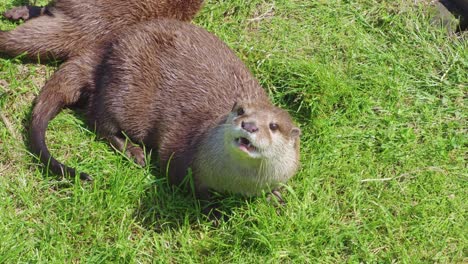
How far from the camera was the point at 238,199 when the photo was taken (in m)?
2.94

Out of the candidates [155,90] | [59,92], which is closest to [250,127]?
[155,90]

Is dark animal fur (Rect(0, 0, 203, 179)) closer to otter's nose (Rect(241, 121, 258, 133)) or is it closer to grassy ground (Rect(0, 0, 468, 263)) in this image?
grassy ground (Rect(0, 0, 468, 263))

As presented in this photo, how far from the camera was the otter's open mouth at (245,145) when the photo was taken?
2580 mm

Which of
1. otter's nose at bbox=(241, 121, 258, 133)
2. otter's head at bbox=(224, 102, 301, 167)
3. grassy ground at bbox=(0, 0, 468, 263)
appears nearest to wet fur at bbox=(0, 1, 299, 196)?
grassy ground at bbox=(0, 0, 468, 263)

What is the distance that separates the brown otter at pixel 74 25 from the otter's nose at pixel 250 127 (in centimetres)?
114

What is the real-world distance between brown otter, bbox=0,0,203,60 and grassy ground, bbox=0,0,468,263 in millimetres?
105

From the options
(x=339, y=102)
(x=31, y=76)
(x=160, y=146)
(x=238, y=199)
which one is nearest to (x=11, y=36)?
(x=31, y=76)

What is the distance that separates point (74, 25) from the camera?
339 centimetres

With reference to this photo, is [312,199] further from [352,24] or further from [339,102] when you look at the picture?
[352,24]

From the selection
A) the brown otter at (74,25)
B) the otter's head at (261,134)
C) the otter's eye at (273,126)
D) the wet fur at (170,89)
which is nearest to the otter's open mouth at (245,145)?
the otter's head at (261,134)

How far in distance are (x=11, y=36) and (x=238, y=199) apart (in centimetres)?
144

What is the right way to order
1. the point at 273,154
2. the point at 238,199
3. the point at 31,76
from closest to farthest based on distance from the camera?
the point at 273,154 < the point at 238,199 < the point at 31,76

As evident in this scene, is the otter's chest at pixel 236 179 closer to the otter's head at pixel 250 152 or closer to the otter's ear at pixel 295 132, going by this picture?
the otter's head at pixel 250 152

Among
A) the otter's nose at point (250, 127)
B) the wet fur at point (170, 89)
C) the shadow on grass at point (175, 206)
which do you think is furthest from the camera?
the wet fur at point (170, 89)
